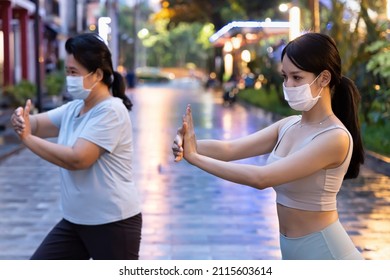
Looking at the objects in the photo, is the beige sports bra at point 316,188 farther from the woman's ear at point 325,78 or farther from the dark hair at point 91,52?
A: the dark hair at point 91,52

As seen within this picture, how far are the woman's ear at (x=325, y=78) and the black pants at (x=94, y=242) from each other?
1.28 meters

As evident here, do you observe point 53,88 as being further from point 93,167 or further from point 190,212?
point 93,167

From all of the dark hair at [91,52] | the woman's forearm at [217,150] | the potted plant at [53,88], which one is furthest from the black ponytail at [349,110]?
the potted plant at [53,88]

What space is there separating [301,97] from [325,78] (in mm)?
129

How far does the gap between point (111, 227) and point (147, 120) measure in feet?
61.8

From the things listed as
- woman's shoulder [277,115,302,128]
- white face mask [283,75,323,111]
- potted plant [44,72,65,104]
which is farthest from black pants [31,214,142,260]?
potted plant [44,72,65,104]

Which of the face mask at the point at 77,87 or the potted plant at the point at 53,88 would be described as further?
the potted plant at the point at 53,88

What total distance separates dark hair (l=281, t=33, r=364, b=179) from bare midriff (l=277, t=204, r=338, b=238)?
298 mm

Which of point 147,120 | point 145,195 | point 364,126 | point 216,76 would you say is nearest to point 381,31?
point 364,126

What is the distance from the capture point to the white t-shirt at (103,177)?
3674mm

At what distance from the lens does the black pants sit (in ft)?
12.1

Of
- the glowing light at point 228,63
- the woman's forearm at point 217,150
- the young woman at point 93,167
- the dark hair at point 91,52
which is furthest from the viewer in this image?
the glowing light at point 228,63

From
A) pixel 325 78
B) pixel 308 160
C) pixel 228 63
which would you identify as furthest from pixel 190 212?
pixel 228 63

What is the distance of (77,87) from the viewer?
3777 mm
